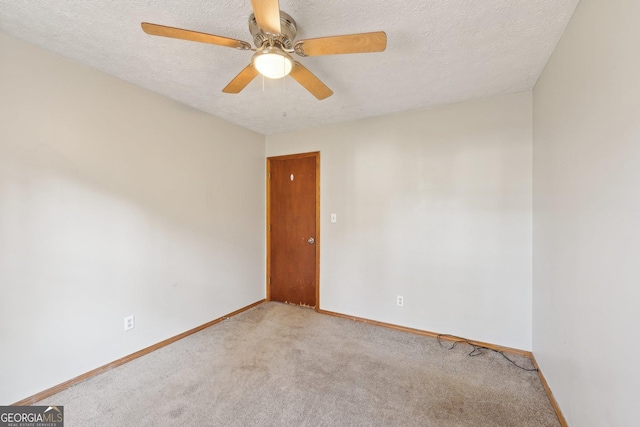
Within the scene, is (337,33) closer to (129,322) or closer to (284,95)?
(284,95)

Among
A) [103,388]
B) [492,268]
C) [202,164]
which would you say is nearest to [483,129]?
[492,268]

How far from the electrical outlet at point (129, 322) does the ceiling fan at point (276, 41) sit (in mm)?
2167

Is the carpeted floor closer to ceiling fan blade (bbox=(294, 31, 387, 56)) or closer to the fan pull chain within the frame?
ceiling fan blade (bbox=(294, 31, 387, 56))

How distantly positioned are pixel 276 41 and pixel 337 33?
1.43 feet

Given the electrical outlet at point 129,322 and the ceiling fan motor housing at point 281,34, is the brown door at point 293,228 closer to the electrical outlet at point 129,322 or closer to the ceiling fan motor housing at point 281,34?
the electrical outlet at point 129,322

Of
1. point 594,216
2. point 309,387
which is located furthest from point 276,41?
point 309,387

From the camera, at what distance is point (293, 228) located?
3.50 meters

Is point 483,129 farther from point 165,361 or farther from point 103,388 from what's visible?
point 103,388

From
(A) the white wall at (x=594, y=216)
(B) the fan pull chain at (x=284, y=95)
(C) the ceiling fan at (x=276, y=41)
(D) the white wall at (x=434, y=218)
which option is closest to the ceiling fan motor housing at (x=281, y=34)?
(C) the ceiling fan at (x=276, y=41)

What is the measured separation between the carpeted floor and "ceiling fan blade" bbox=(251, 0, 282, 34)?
7.16 ft

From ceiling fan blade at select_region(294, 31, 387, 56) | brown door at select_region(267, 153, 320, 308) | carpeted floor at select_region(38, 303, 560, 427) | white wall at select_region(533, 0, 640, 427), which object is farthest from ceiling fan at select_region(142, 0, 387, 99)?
carpeted floor at select_region(38, 303, 560, 427)

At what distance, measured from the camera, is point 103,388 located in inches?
72.5

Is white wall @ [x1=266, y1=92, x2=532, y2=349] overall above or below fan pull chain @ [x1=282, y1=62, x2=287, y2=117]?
below

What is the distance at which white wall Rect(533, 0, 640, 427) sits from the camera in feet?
3.13
